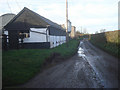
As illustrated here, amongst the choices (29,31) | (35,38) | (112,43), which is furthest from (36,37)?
(112,43)

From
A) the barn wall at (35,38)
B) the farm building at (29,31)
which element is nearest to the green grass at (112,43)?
the farm building at (29,31)

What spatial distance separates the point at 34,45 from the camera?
1789 centimetres

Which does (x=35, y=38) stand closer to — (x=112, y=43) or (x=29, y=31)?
(x=29, y=31)

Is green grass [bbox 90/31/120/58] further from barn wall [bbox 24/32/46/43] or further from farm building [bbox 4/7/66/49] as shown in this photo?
barn wall [bbox 24/32/46/43]

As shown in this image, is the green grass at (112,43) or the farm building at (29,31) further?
the farm building at (29,31)

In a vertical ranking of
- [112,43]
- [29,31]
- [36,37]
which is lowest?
[112,43]

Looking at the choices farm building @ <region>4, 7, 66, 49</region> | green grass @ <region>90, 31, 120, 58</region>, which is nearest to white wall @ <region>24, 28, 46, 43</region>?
farm building @ <region>4, 7, 66, 49</region>

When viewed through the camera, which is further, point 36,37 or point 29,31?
point 29,31

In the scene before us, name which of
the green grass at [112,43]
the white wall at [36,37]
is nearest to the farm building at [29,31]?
the white wall at [36,37]

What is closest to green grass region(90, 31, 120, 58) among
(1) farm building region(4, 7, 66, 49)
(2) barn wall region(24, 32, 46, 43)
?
(1) farm building region(4, 7, 66, 49)

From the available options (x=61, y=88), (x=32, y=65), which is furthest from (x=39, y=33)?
(x=61, y=88)

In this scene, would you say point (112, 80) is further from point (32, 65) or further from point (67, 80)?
point (32, 65)

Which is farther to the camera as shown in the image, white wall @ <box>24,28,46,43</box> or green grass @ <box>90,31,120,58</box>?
white wall @ <box>24,28,46,43</box>

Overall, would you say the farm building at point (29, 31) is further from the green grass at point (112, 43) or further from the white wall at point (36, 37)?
the green grass at point (112, 43)
